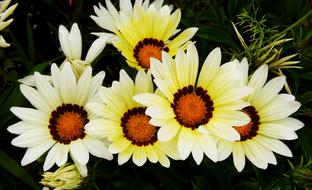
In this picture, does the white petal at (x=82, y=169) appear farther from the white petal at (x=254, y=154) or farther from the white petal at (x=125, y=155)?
the white petal at (x=254, y=154)

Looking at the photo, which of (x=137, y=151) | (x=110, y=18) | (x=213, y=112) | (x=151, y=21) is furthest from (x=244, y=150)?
(x=110, y=18)

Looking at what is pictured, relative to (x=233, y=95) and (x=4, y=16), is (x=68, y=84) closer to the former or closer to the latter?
(x=4, y=16)

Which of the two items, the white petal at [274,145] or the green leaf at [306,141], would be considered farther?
the green leaf at [306,141]

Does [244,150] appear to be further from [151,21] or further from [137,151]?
[151,21]

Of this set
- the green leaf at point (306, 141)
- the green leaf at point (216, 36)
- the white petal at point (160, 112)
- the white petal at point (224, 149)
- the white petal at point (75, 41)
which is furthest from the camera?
the green leaf at point (216, 36)

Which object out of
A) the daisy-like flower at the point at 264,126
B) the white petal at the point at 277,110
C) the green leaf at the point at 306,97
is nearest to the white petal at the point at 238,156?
the daisy-like flower at the point at 264,126

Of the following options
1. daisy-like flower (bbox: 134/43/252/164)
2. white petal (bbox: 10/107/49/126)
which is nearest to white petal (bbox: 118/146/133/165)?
daisy-like flower (bbox: 134/43/252/164)

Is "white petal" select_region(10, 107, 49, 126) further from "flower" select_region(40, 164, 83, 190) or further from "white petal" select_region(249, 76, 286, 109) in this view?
"white petal" select_region(249, 76, 286, 109)
